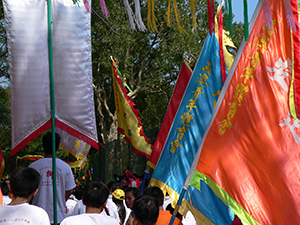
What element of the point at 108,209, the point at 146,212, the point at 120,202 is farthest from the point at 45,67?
the point at 120,202

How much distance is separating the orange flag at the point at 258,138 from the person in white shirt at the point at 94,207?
741mm

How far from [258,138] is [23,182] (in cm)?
180

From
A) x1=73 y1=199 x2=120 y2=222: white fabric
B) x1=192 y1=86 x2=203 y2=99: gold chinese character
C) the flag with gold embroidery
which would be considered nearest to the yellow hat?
x1=73 y1=199 x2=120 y2=222: white fabric

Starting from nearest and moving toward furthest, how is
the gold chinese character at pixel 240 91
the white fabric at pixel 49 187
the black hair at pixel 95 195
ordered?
the black hair at pixel 95 195 → the gold chinese character at pixel 240 91 → the white fabric at pixel 49 187

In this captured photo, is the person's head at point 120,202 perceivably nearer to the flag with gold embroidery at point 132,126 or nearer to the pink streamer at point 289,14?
the flag with gold embroidery at point 132,126

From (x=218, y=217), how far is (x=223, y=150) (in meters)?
0.54

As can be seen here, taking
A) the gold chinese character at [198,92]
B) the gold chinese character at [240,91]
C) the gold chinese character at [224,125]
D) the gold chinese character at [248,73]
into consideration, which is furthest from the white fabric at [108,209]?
the gold chinese character at [248,73]

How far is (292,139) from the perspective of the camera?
2.93 metres

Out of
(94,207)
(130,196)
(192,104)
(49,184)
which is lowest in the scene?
(130,196)

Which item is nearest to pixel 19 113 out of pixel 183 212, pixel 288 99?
pixel 183 212

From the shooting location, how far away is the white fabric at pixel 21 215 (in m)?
2.56

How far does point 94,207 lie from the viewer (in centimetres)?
305

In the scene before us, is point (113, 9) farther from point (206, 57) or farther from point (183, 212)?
point (183, 212)

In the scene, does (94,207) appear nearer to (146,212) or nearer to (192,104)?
(146,212)
